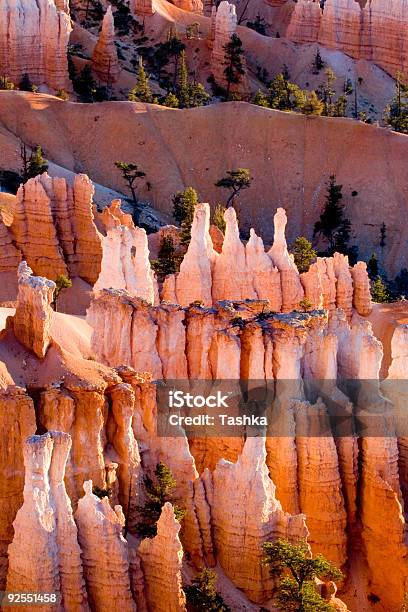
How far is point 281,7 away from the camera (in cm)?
14438

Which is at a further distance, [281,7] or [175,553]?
[281,7]

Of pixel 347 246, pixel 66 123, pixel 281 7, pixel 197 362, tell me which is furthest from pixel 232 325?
pixel 281 7

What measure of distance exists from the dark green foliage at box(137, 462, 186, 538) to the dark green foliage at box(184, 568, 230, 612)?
1.64 metres

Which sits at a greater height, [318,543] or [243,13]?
[243,13]

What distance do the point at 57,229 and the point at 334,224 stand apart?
28.9m

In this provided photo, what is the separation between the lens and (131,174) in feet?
318

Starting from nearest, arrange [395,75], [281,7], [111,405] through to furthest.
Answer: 1. [111,405]
2. [395,75]
3. [281,7]

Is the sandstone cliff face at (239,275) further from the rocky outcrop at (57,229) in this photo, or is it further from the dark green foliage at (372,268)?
the dark green foliage at (372,268)

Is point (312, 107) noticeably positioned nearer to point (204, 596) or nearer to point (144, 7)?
point (144, 7)

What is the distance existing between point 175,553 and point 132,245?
2146cm

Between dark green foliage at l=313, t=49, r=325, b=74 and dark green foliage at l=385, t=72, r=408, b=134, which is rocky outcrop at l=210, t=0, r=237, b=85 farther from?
dark green foliage at l=385, t=72, r=408, b=134

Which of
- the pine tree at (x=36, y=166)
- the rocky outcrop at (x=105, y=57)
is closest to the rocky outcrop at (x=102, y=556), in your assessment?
the pine tree at (x=36, y=166)

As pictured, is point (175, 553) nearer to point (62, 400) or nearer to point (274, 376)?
point (62, 400)

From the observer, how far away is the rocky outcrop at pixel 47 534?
121ft
